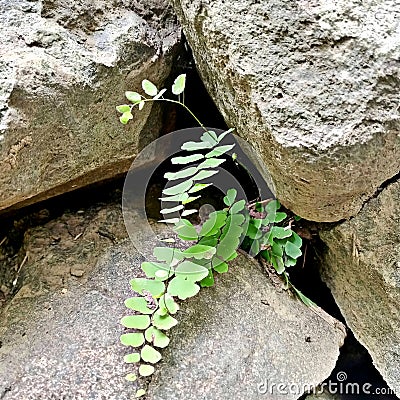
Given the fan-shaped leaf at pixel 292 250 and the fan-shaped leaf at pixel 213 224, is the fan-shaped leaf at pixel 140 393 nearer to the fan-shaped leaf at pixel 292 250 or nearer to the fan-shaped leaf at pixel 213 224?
the fan-shaped leaf at pixel 213 224

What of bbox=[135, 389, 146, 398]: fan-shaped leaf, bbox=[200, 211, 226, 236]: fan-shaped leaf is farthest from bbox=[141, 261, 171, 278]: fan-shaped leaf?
bbox=[135, 389, 146, 398]: fan-shaped leaf

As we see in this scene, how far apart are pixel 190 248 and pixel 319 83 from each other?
15.6 inches

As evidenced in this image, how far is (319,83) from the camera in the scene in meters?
0.83

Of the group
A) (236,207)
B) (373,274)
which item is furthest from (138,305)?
(373,274)

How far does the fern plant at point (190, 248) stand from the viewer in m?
0.92

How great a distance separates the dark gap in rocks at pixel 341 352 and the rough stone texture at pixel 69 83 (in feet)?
1.60

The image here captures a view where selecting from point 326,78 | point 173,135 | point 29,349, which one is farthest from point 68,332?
point 326,78

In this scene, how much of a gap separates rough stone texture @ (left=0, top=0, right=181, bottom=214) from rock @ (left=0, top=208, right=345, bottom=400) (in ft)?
0.72

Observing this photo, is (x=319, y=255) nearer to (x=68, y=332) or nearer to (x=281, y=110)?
(x=281, y=110)

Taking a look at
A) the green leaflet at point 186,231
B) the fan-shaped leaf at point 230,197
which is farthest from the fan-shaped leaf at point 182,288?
the fan-shaped leaf at point 230,197

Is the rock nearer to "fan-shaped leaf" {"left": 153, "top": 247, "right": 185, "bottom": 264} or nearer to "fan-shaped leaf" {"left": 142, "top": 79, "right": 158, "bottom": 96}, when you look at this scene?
"fan-shaped leaf" {"left": 153, "top": 247, "right": 185, "bottom": 264}

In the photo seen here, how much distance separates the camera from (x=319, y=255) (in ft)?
3.92

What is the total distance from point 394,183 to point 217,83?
0.41 m

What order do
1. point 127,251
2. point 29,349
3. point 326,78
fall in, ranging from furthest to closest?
1. point 127,251
2. point 29,349
3. point 326,78
